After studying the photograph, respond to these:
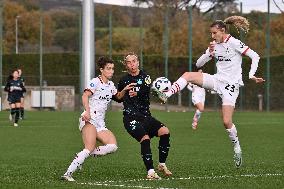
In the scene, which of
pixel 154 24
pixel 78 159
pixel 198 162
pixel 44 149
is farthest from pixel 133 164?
pixel 154 24

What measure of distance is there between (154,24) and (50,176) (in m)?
49.9

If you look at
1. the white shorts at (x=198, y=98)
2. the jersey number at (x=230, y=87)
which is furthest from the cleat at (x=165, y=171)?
the white shorts at (x=198, y=98)

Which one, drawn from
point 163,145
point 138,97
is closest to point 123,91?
point 138,97

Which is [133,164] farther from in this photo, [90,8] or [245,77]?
[245,77]

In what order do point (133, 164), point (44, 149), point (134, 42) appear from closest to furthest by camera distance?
point (133, 164)
point (44, 149)
point (134, 42)

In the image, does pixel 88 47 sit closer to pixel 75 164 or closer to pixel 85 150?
pixel 85 150

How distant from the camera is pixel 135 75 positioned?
46.1 ft

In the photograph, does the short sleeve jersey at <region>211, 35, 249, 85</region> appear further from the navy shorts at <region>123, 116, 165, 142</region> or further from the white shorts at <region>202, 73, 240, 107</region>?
the navy shorts at <region>123, 116, 165, 142</region>

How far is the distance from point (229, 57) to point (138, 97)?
2096 mm

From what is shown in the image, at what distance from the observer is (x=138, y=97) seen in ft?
46.0

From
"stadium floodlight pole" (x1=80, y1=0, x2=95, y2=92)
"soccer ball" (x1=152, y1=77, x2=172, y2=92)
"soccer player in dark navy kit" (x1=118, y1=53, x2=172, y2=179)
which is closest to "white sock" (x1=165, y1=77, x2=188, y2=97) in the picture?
"soccer ball" (x1=152, y1=77, x2=172, y2=92)

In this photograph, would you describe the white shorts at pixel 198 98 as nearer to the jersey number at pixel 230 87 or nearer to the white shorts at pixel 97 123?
the jersey number at pixel 230 87

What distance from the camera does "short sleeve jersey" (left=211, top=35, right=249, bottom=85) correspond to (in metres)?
15.3

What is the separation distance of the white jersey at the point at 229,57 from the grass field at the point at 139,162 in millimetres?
1520
